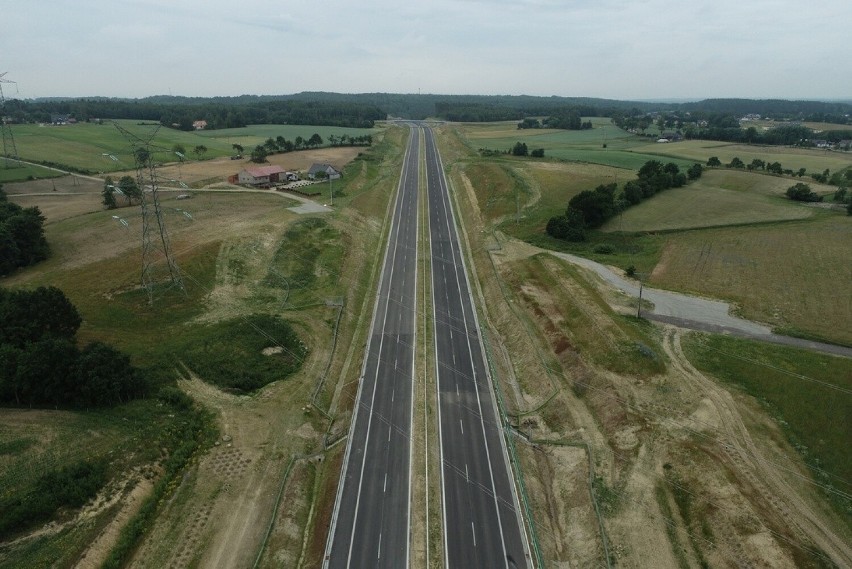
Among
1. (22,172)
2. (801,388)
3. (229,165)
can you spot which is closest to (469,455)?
(801,388)

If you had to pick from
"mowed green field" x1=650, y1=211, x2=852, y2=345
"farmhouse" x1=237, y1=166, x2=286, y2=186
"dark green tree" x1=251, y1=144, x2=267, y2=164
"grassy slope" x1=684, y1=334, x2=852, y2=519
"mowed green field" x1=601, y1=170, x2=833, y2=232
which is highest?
"dark green tree" x1=251, y1=144, x2=267, y2=164

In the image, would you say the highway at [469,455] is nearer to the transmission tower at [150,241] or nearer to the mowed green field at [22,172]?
the transmission tower at [150,241]

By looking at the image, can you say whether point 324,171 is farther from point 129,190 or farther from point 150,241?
point 150,241

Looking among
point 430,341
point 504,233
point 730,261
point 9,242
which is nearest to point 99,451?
point 430,341

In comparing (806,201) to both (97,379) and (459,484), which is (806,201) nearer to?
(459,484)

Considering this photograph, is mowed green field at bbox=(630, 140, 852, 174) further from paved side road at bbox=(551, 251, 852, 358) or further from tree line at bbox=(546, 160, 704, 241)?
paved side road at bbox=(551, 251, 852, 358)

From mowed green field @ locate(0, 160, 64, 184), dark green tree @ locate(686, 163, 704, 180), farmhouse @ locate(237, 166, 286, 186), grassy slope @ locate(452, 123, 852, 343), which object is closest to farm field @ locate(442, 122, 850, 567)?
grassy slope @ locate(452, 123, 852, 343)

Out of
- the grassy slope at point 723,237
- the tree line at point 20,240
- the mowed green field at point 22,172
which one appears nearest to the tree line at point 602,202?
the grassy slope at point 723,237
